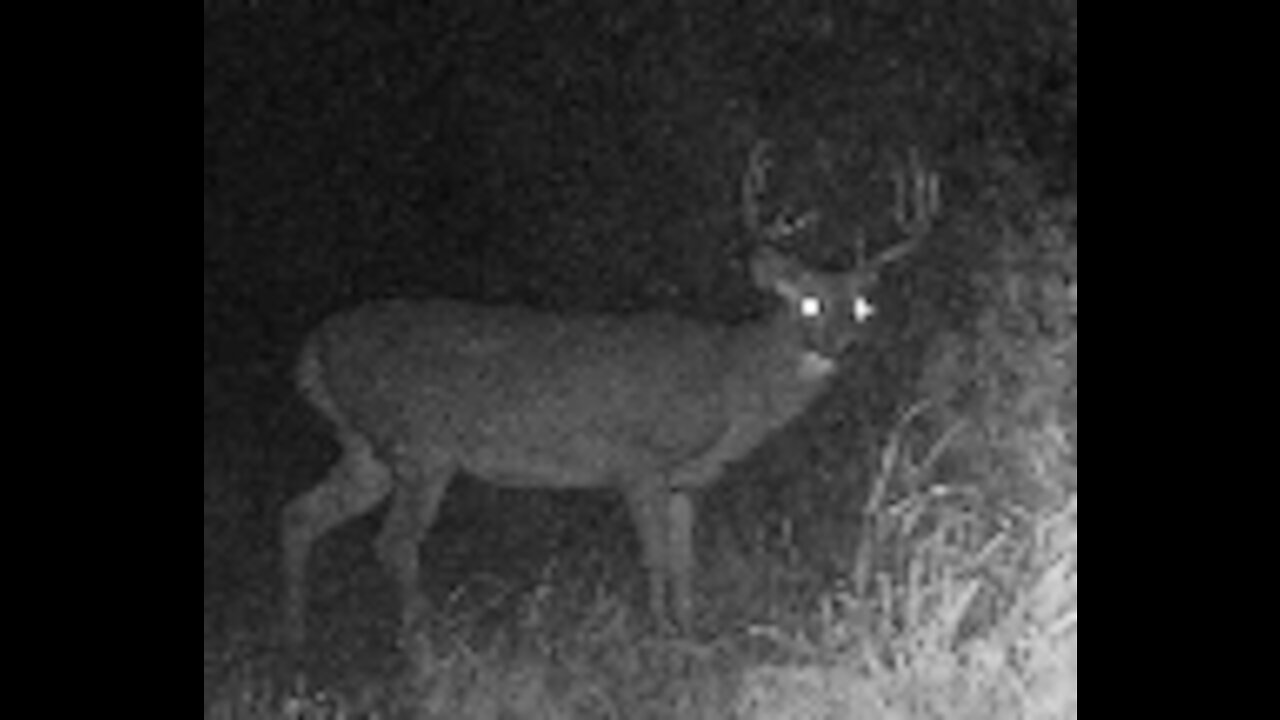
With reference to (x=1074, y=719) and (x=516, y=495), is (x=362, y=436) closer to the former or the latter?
(x=516, y=495)

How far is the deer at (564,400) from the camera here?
4.55m

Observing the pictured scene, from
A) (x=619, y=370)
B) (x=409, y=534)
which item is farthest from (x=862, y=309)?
(x=409, y=534)

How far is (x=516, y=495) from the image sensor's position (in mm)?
4578

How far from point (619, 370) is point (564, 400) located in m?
0.13

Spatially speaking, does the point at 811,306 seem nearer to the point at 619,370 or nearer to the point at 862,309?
the point at 862,309

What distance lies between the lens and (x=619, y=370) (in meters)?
4.73

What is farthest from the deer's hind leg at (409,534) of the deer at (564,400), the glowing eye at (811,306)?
the glowing eye at (811,306)

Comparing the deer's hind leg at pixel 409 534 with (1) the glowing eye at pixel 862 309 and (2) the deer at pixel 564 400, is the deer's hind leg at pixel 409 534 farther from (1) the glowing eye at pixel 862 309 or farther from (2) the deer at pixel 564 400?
(1) the glowing eye at pixel 862 309

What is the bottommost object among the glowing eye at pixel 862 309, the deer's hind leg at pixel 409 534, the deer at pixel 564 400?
the deer's hind leg at pixel 409 534

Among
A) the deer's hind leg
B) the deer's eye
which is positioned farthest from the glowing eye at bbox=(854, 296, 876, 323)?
the deer's hind leg

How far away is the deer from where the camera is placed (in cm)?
455
